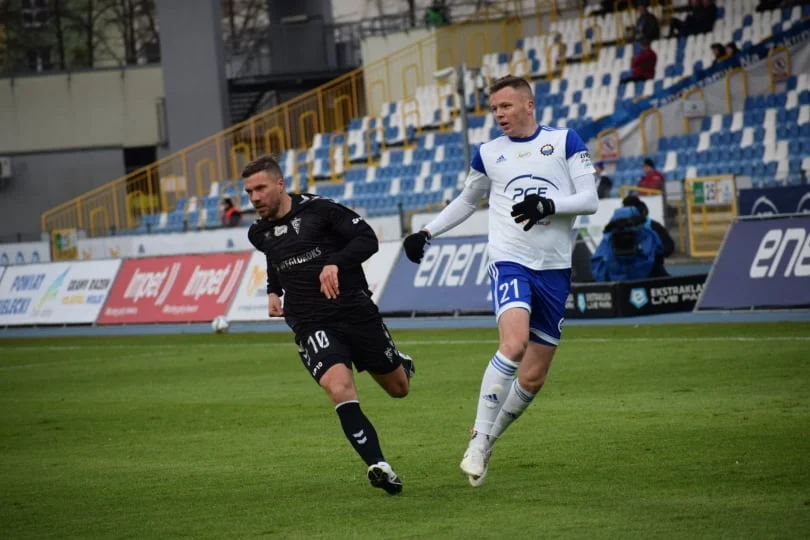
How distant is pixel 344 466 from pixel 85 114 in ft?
149

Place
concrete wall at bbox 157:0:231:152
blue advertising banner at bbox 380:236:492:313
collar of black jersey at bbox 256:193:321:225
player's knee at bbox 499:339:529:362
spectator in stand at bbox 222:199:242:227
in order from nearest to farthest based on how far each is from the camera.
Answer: player's knee at bbox 499:339:529:362 → collar of black jersey at bbox 256:193:321:225 → blue advertising banner at bbox 380:236:492:313 → spectator in stand at bbox 222:199:242:227 → concrete wall at bbox 157:0:231:152

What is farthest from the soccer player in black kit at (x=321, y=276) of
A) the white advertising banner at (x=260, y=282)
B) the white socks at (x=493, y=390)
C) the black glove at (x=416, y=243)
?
the white advertising banner at (x=260, y=282)

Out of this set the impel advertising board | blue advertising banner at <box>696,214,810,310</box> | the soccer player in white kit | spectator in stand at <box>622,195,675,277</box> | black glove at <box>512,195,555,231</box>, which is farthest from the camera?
the impel advertising board

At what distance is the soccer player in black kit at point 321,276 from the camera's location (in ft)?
28.4

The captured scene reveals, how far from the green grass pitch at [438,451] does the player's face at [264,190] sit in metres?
1.77

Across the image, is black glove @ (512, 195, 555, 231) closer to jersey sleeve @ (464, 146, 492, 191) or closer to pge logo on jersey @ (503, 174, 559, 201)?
pge logo on jersey @ (503, 174, 559, 201)

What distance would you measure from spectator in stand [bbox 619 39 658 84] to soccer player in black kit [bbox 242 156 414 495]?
90.3 ft

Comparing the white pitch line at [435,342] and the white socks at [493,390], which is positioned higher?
the white socks at [493,390]

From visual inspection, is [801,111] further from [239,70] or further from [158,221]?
[239,70]

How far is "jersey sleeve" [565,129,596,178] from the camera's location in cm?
864

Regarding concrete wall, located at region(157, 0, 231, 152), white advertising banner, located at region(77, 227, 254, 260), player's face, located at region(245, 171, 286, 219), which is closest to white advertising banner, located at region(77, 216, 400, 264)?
white advertising banner, located at region(77, 227, 254, 260)

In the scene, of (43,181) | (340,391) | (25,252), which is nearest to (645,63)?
(25,252)

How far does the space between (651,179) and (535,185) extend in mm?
21260

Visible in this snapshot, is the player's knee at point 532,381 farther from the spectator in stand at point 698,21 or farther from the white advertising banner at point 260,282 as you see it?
the spectator in stand at point 698,21
